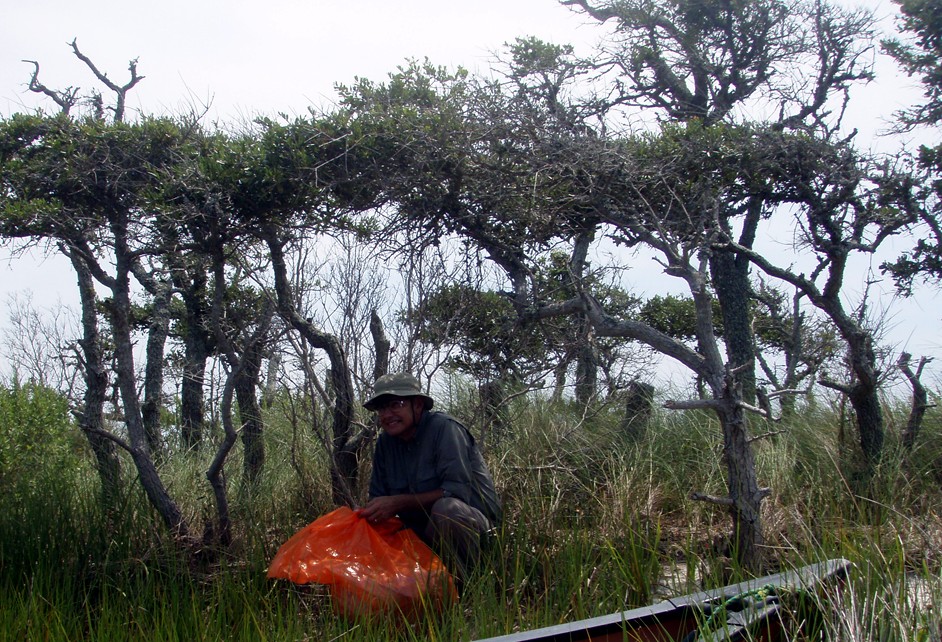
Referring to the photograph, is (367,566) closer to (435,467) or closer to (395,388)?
(435,467)

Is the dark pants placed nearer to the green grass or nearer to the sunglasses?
the green grass

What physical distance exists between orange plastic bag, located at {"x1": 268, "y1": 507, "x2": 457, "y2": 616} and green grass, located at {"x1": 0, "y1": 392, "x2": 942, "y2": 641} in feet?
0.34

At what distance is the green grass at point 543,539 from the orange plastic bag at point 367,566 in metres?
0.10

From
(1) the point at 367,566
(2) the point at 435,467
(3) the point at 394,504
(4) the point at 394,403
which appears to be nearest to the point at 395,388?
(4) the point at 394,403

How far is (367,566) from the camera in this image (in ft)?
13.7

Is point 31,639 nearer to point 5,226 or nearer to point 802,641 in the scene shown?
point 5,226

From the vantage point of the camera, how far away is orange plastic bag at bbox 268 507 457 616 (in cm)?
406

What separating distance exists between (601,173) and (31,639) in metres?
3.89

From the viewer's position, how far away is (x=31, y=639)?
13.3ft

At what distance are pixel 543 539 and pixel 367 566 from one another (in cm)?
124

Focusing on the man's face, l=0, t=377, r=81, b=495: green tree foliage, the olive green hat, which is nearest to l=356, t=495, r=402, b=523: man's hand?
the man's face

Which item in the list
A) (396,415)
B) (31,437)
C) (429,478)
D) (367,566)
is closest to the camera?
(367,566)

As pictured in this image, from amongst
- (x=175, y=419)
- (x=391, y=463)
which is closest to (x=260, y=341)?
(x=391, y=463)

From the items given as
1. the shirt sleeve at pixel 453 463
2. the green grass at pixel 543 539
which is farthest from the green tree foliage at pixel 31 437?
the shirt sleeve at pixel 453 463
